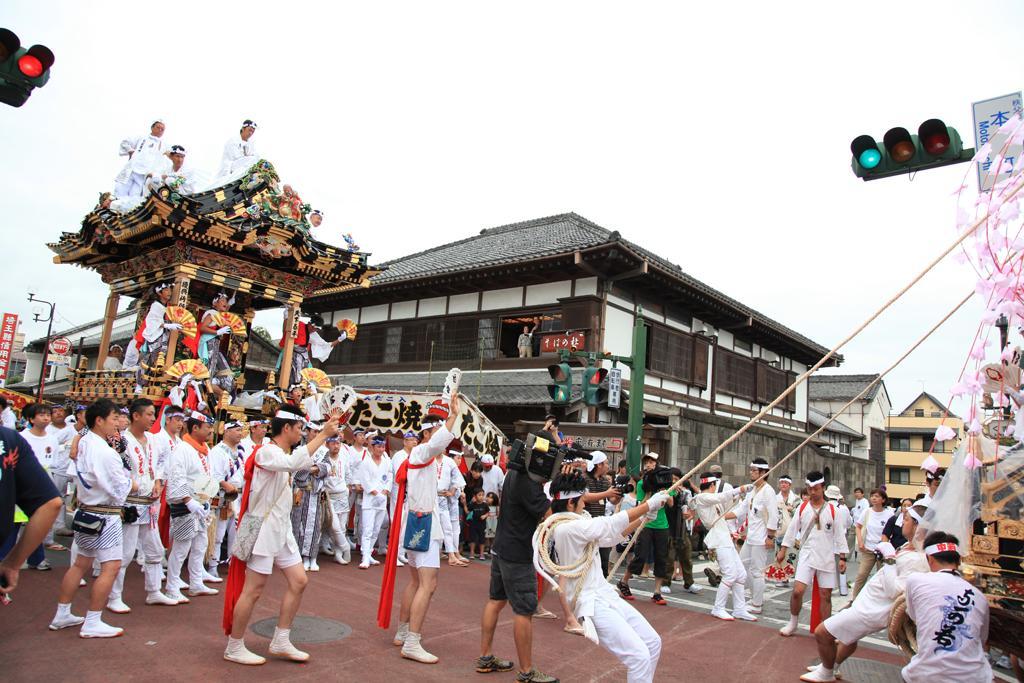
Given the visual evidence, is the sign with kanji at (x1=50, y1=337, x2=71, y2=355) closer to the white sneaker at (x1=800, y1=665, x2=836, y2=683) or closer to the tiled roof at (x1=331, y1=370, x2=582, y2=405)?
the tiled roof at (x1=331, y1=370, x2=582, y2=405)

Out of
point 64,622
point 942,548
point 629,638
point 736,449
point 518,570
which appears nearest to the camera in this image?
point 629,638

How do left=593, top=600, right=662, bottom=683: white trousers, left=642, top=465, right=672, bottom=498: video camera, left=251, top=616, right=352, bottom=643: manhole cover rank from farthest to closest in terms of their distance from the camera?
left=642, top=465, right=672, bottom=498: video camera → left=251, top=616, right=352, bottom=643: manhole cover → left=593, top=600, right=662, bottom=683: white trousers

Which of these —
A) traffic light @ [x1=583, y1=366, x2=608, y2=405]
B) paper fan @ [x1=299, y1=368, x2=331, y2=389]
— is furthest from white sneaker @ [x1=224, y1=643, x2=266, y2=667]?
paper fan @ [x1=299, y1=368, x2=331, y2=389]

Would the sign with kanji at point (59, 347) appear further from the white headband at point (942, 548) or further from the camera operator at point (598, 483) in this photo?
the white headband at point (942, 548)

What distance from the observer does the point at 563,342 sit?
16875 millimetres

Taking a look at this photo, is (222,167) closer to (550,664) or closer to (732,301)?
(550,664)

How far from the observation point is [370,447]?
11.5 metres

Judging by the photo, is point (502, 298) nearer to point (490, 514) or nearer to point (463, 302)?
point (463, 302)

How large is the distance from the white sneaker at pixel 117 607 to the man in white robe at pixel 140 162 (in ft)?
33.5

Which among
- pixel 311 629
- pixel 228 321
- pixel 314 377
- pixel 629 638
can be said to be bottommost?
pixel 311 629

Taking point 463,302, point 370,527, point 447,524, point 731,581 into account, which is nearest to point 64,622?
point 370,527

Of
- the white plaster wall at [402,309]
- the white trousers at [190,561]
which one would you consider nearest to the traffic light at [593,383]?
the white trousers at [190,561]

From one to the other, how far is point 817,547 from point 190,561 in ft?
24.1

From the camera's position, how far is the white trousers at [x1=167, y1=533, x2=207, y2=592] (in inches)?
276
